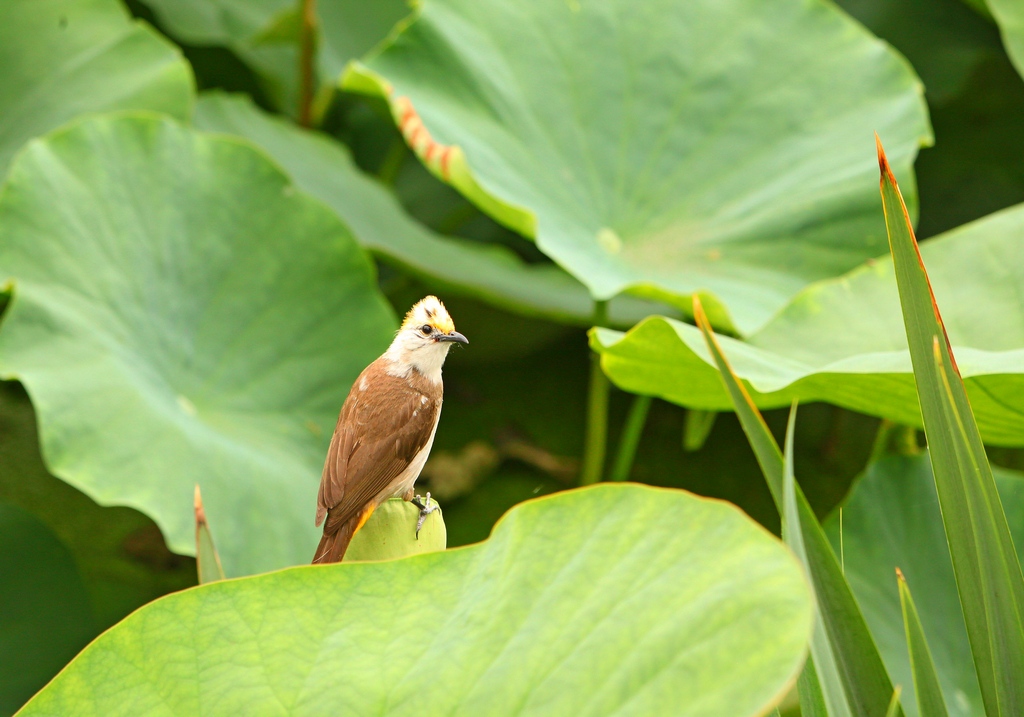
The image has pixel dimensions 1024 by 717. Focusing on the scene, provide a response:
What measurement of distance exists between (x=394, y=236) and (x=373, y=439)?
4.77 ft

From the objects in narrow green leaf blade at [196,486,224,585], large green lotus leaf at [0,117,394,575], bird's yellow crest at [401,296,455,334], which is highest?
bird's yellow crest at [401,296,455,334]

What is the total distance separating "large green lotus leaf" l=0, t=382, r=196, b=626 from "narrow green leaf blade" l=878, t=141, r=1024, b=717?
1.70 m

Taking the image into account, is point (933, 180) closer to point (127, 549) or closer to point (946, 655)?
point (946, 655)

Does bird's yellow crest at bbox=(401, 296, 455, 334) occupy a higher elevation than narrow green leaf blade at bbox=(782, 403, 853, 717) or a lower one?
higher

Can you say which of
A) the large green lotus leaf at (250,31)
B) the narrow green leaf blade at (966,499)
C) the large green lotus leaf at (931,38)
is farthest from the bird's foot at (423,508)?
the large green lotus leaf at (931,38)

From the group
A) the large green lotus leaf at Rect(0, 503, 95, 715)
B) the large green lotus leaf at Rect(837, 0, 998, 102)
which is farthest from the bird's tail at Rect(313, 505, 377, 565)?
the large green lotus leaf at Rect(837, 0, 998, 102)

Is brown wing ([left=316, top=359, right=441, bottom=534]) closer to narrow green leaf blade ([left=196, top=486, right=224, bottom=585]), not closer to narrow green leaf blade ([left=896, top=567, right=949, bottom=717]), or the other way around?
narrow green leaf blade ([left=196, top=486, right=224, bottom=585])

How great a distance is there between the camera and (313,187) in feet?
7.22

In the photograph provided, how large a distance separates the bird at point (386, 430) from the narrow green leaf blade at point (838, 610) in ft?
0.79

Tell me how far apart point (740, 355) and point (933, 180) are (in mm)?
1845

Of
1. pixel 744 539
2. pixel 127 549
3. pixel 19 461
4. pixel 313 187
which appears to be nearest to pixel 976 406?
pixel 744 539

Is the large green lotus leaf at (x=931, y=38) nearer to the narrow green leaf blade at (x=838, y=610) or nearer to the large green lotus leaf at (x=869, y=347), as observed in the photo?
the large green lotus leaf at (x=869, y=347)

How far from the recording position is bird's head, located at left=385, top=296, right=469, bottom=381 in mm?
764

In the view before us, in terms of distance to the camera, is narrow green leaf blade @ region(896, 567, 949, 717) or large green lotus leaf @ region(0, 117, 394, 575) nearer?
narrow green leaf blade @ region(896, 567, 949, 717)
